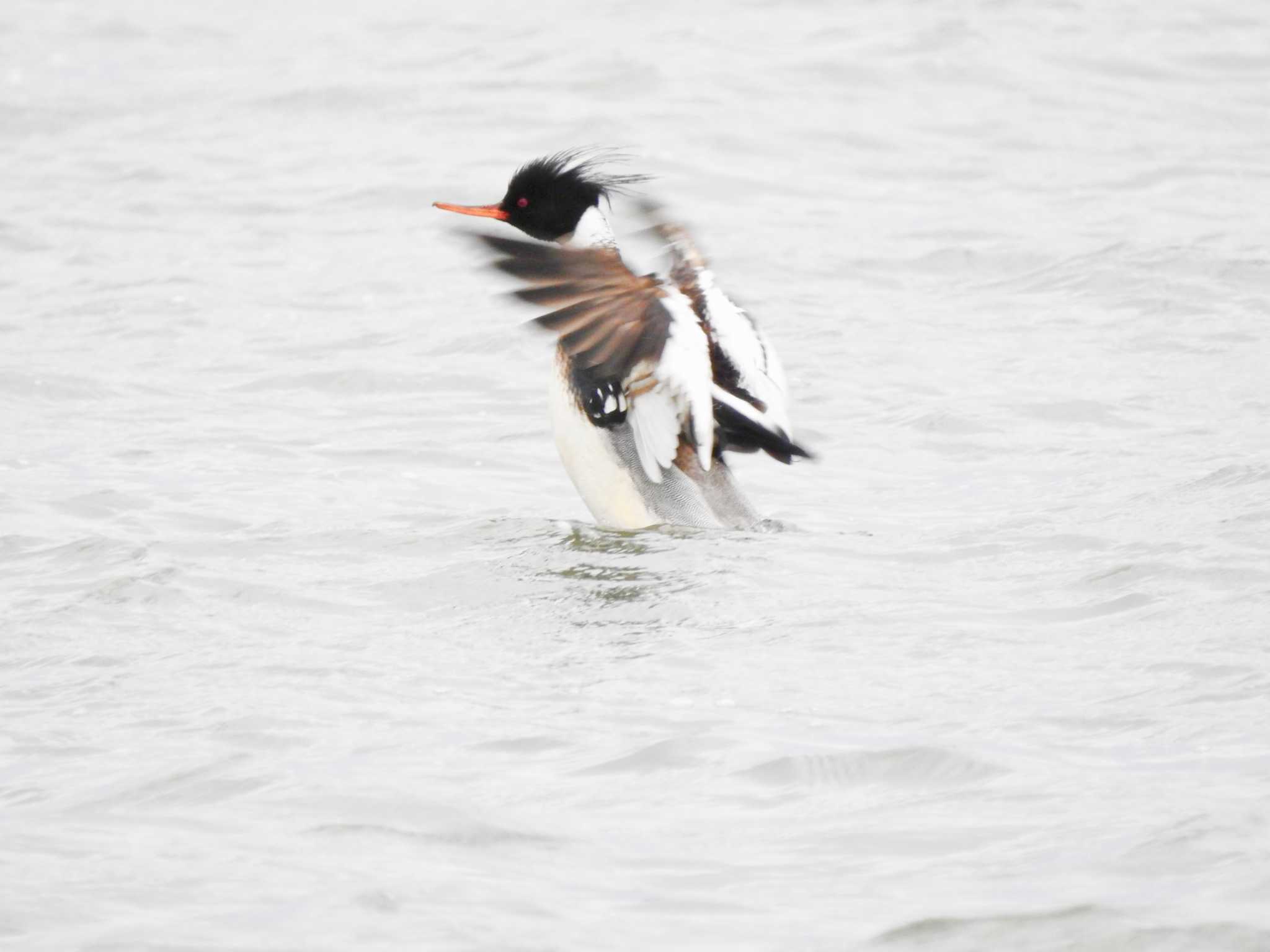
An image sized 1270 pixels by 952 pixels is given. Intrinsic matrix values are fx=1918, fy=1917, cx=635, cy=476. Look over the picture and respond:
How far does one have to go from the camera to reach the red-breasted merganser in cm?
655

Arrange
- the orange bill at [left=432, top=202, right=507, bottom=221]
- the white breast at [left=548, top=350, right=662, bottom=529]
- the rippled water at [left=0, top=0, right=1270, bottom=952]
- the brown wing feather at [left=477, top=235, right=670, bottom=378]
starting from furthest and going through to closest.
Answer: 1. the orange bill at [left=432, top=202, right=507, bottom=221]
2. the white breast at [left=548, top=350, right=662, bottom=529]
3. the brown wing feather at [left=477, top=235, right=670, bottom=378]
4. the rippled water at [left=0, top=0, right=1270, bottom=952]

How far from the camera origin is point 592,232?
7953mm

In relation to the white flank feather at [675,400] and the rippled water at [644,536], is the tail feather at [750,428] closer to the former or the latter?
the white flank feather at [675,400]

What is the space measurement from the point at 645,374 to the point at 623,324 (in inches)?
16.9

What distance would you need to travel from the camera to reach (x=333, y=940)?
3998mm

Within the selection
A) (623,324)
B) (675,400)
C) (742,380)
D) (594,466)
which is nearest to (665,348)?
(623,324)

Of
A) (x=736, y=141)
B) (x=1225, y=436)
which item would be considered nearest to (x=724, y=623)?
(x=1225, y=436)

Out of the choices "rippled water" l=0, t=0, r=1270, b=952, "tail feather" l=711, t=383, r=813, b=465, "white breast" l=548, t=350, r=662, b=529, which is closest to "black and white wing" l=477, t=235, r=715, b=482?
"tail feather" l=711, t=383, r=813, b=465

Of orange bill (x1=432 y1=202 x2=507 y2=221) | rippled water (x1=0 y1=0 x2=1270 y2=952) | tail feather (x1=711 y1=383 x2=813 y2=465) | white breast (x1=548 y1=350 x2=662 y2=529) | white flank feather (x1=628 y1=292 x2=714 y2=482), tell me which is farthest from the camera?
orange bill (x1=432 y1=202 x2=507 y2=221)

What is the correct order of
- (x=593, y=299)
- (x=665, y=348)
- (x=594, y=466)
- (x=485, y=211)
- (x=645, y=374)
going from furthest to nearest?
1. (x=485, y=211)
2. (x=594, y=466)
3. (x=645, y=374)
4. (x=665, y=348)
5. (x=593, y=299)

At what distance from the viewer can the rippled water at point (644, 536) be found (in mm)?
4332

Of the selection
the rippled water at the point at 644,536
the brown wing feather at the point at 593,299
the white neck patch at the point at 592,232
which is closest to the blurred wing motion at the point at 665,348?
the brown wing feather at the point at 593,299

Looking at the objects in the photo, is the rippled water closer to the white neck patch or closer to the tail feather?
the tail feather

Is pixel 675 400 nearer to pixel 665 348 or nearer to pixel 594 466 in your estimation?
pixel 665 348
